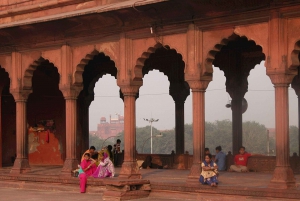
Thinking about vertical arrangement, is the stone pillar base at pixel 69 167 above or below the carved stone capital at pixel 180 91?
below

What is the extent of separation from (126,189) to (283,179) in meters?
3.09

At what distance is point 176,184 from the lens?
13055 millimetres

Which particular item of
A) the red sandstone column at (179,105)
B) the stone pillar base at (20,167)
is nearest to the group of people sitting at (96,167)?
the stone pillar base at (20,167)

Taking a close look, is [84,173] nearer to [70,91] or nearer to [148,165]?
[70,91]

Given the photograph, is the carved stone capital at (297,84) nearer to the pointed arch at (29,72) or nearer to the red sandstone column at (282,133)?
the red sandstone column at (282,133)

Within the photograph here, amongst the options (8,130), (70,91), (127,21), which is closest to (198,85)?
(127,21)

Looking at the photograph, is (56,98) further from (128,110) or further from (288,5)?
(288,5)

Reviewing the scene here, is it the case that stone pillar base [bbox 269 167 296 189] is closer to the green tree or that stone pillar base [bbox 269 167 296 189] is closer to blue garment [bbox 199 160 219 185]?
blue garment [bbox 199 160 219 185]

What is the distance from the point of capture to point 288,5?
11867 mm

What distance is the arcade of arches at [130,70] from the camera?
12.0 metres

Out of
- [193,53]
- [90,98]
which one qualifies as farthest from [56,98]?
[193,53]

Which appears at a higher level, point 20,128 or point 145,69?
point 145,69

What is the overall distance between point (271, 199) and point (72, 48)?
6.55 m

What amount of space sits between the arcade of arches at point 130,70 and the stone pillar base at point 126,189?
3.04 ft
